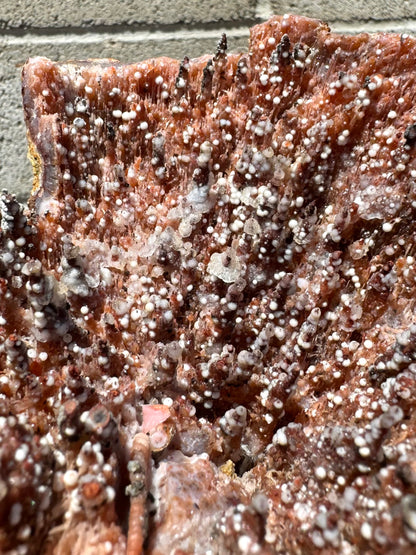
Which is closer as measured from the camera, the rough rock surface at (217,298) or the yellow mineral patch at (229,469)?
the rough rock surface at (217,298)

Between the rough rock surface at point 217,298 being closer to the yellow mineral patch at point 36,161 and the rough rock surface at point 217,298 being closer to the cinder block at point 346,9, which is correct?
the yellow mineral patch at point 36,161

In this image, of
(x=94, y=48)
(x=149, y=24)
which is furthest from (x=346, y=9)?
(x=94, y=48)

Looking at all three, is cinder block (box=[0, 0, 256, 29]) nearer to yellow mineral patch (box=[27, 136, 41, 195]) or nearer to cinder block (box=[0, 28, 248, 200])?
cinder block (box=[0, 28, 248, 200])

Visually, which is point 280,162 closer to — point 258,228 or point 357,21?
point 258,228

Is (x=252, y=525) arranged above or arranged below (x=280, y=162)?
below

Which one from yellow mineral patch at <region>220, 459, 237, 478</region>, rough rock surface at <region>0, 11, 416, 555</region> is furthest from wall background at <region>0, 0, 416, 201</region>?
yellow mineral patch at <region>220, 459, 237, 478</region>

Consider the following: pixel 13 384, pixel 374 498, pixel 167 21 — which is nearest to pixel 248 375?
pixel 374 498

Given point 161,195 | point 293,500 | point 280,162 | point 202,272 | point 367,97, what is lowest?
point 293,500

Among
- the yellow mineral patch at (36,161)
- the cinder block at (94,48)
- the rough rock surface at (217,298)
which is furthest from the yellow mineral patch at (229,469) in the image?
the cinder block at (94,48)

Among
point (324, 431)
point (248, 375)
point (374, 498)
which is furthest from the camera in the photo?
point (248, 375)
